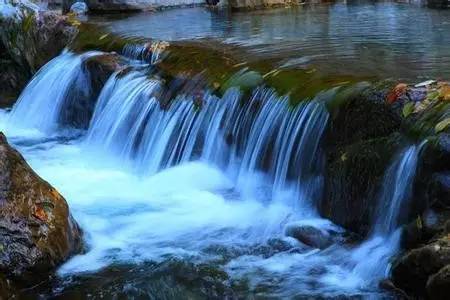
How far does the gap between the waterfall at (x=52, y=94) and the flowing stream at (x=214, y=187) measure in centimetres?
101

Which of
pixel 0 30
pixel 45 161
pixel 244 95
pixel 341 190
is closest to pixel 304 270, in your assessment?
pixel 341 190

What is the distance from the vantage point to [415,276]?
437 cm

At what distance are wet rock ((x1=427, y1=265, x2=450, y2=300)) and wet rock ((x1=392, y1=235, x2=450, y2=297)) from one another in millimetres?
146

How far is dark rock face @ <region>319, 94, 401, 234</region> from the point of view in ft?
18.3

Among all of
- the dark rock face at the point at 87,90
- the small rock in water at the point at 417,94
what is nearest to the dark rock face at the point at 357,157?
the small rock in water at the point at 417,94

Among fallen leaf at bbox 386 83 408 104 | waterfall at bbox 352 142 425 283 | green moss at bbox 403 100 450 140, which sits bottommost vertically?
waterfall at bbox 352 142 425 283

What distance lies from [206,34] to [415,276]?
28.7 ft

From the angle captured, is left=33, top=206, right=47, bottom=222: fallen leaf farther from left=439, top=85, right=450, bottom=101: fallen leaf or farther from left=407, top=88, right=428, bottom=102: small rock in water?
left=439, top=85, right=450, bottom=101: fallen leaf

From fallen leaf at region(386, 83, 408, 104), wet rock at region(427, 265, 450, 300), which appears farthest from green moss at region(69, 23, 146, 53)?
wet rock at region(427, 265, 450, 300)

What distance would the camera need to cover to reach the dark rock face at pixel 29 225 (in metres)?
5.18

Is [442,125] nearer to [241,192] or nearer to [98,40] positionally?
[241,192]

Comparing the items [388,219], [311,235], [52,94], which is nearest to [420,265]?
[388,219]

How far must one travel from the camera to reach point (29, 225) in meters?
5.41

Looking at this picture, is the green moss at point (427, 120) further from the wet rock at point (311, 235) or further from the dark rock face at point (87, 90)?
the dark rock face at point (87, 90)
